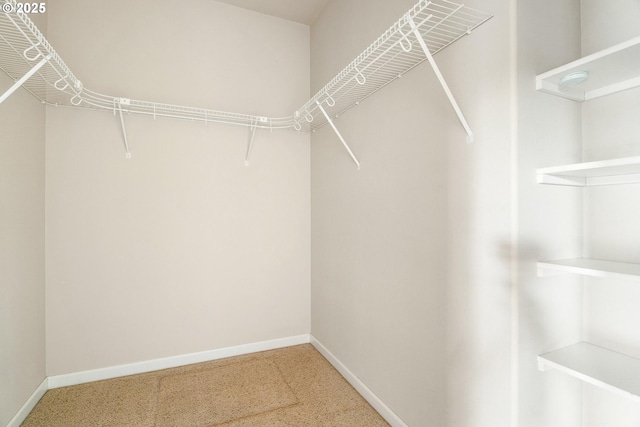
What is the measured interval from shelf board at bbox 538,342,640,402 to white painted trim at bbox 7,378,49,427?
2.69 m

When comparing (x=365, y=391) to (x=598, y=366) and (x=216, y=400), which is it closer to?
(x=216, y=400)

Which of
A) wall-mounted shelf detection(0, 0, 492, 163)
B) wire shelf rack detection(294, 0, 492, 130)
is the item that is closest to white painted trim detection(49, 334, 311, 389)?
wall-mounted shelf detection(0, 0, 492, 163)

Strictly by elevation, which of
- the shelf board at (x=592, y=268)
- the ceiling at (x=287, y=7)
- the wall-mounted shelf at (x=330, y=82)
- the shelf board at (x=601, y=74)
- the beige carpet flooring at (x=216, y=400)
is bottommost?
the beige carpet flooring at (x=216, y=400)

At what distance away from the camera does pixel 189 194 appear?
2.35 meters

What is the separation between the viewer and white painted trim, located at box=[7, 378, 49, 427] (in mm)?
1634

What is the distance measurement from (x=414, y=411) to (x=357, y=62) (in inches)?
72.1

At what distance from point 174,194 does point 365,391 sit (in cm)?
203

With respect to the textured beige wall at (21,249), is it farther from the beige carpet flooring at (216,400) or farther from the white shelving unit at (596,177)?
the white shelving unit at (596,177)

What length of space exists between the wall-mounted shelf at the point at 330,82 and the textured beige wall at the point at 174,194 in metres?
0.10

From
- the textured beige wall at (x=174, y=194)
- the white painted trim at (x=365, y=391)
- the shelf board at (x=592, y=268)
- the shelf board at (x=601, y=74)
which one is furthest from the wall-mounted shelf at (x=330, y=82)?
the white painted trim at (x=365, y=391)

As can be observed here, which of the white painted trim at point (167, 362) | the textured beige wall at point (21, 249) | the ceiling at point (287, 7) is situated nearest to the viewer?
the textured beige wall at point (21, 249)

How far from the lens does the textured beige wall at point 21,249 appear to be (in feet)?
5.09

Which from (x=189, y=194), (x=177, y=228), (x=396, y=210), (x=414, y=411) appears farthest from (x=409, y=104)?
(x=177, y=228)

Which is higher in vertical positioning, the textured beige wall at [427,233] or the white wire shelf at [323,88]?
the white wire shelf at [323,88]
